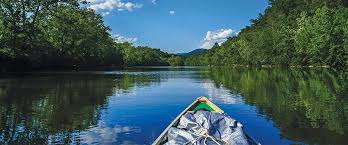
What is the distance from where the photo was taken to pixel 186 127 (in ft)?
39.3

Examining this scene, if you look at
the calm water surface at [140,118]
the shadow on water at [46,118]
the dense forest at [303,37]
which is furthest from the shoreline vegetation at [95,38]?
the calm water surface at [140,118]

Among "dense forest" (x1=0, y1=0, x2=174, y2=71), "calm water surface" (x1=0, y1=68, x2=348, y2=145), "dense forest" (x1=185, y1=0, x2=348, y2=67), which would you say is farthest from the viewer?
"dense forest" (x1=185, y1=0, x2=348, y2=67)

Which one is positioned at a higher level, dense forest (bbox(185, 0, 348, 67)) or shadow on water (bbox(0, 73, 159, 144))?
dense forest (bbox(185, 0, 348, 67))

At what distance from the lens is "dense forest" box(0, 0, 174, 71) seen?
226 ft

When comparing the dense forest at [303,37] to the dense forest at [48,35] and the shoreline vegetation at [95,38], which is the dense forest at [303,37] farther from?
the dense forest at [48,35]

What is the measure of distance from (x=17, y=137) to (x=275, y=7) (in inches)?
5407

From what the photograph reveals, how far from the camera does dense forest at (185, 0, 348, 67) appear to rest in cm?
9356

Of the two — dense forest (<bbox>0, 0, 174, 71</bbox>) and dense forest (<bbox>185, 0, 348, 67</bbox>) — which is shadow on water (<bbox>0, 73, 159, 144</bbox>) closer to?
dense forest (<bbox>0, 0, 174, 71</bbox>)

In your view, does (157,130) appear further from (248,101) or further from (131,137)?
(248,101)

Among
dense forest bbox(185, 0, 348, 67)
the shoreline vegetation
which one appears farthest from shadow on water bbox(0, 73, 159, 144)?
dense forest bbox(185, 0, 348, 67)

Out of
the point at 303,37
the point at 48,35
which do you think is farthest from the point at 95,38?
the point at 303,37

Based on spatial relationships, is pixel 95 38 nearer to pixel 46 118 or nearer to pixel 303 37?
pixel 303 37

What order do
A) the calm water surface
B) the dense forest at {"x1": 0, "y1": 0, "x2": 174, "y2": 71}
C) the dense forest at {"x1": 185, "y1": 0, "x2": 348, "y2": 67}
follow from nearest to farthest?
the calm water surface < the dense forest at {"x1": 0, "y1": 0, "x2": 174, "y2": 71} < the dense forest at {"x1": 185, "y1": 0, "x2": 348, "y2": 67}

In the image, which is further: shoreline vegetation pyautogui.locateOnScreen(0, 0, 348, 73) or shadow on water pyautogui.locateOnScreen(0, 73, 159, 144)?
shoreline vegetation pyautogui.locateOnScreen(0, 0, 348, 73)
